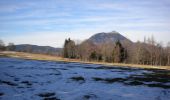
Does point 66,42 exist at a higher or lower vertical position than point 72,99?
higher

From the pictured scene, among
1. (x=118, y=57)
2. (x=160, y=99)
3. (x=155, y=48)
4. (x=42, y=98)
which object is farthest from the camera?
(x=155, y=48)

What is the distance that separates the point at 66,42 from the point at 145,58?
47232 mm

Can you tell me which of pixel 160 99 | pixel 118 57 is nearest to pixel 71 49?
pixel 118 57

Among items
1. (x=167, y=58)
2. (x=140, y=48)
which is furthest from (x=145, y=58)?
(x=167, y=58)

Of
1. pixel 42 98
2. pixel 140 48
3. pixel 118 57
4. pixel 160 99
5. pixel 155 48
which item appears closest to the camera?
pixel 42 98

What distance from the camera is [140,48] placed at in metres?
115

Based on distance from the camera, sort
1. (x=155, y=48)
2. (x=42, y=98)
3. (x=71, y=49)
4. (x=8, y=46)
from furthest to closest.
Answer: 1. (x=8, y=46)
2. (x=71, y=49)
3. (x=155, y=48)
4. (x=42, y=98)

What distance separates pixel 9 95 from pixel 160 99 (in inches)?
536

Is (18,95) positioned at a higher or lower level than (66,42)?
lower

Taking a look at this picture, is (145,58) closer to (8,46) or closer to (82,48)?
(82,48)

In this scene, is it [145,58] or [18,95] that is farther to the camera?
[145,58]

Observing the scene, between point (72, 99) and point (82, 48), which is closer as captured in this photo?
point (72, 99)

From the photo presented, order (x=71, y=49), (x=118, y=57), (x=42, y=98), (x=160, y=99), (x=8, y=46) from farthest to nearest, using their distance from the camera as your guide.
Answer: (x=8, y=46) → (x=71, y=49) → (x=118, y=57) → (x=160, y=99) → (x=42, y=98)

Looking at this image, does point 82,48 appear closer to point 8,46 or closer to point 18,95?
point 8,46
